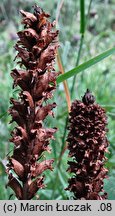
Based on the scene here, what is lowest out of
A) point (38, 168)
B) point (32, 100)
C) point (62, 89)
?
point (38, 168)

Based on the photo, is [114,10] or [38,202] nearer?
[38,202]

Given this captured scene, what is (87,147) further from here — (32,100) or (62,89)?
(62,89)

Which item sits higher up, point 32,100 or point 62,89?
point 62,89

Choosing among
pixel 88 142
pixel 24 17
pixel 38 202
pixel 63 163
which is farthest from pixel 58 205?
pixel 63 163

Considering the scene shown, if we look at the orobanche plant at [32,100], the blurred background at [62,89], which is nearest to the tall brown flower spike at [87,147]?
the orobanche plant at [32,100]

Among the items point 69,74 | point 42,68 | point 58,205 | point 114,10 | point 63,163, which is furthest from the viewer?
point 114,10

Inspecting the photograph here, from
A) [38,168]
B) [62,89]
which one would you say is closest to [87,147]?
[38,168]

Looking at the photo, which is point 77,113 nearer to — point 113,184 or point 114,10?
point 113,184
